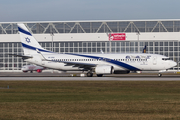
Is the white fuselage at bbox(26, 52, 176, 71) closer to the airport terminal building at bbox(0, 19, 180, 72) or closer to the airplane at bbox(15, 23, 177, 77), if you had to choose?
the airplane at bbox(15, 23, 177, 77)

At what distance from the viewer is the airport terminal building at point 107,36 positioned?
10094 centimetres

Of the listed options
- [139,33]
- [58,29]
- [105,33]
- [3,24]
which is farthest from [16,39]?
[139,33]

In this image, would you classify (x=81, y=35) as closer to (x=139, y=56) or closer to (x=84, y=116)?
(x=139, y=56)

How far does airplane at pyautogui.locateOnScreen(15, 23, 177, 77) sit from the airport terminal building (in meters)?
39.1

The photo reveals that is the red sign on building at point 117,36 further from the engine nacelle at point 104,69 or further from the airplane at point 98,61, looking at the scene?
the engine nacelle at point 104,69

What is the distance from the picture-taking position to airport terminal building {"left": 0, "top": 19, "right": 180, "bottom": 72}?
10094 centimetres

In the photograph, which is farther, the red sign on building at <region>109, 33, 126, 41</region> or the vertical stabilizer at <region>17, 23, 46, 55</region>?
the red sign on building at <region>109, 33, 126, 41</region>

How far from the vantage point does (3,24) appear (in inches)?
4318

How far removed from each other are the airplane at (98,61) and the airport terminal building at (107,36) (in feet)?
128

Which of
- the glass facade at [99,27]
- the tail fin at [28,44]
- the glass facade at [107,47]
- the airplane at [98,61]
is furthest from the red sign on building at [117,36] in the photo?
the airplane at [98,61]

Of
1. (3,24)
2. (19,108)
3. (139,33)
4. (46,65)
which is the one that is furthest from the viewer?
(3,24)

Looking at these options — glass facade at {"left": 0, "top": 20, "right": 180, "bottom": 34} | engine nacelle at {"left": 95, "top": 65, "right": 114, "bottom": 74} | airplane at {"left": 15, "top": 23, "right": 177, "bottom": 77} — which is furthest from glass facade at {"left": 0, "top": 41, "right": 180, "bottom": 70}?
engine nacelle at {"left": 95, "top": 65, "right": 114, "bottom": 74}

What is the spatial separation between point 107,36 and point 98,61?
153 ft

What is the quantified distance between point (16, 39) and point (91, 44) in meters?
25.7
